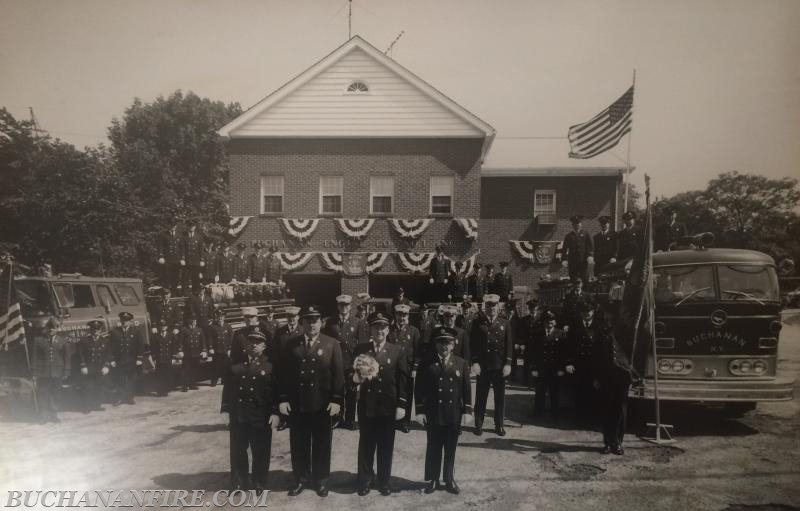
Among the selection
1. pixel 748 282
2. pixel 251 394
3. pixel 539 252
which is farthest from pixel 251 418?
pixel 539 252

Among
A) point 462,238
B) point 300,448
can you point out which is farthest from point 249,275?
point 300,448

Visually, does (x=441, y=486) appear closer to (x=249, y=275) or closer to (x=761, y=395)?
(x=761, y=395)

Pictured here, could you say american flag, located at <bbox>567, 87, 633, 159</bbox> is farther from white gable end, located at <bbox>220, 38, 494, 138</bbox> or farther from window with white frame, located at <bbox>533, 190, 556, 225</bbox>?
window with white frame, located at <bbox>533, 190, 556, 225</bbox>

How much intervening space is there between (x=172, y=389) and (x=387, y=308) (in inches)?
222

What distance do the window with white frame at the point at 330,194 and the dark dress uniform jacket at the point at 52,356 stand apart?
1002 cm

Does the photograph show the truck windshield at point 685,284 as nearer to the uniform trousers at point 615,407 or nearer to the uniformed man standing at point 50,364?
the uniform trousers at point 615,407

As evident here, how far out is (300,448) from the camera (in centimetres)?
539

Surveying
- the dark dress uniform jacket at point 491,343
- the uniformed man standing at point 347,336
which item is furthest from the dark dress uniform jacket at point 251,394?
→ the dark dress uniform jacket at point 491,343

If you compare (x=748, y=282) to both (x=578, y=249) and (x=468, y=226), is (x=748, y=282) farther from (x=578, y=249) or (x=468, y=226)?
(x=468, y=226)

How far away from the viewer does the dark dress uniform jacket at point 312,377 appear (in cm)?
539

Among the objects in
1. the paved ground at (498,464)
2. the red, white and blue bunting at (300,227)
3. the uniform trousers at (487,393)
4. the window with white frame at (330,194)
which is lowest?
the paved ground at (498,464)

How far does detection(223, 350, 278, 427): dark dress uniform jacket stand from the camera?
527 centimetres

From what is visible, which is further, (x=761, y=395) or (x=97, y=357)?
(x=97, y=357)

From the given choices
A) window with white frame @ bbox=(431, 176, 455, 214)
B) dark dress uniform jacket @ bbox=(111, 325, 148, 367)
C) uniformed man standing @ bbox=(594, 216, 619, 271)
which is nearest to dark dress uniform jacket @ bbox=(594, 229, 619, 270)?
uniformed man standing @ bbox=(594, 216, 619, 271)
